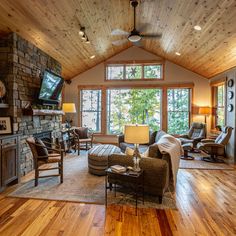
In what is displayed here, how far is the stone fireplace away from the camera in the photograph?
12.0ft

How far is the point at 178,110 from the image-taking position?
7.47 meters

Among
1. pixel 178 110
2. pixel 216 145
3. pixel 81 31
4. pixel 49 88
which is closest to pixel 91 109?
pixel 49 88

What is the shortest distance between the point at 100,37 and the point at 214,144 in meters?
4.32

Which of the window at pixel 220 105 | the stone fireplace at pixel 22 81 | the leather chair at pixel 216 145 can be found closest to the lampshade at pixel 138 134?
the stone fireplace at pixel 22 81

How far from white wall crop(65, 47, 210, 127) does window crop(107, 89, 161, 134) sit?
1.58ft

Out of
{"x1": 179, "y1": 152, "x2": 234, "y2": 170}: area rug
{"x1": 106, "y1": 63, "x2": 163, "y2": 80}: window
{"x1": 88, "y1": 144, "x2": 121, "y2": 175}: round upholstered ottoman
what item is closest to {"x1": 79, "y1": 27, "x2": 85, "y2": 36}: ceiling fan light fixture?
{"x1": 88, "y1": 144, "x2": 121, "y2": 175}: round upholstered ottoman

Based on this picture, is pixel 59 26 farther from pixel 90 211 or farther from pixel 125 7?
pixel 90 211

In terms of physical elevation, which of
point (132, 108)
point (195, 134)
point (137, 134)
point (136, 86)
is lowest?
point (195, 134)

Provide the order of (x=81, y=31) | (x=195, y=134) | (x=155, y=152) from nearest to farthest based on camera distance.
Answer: (x=155, y=152) < (x=81, y=31) < (x=195, y=134)

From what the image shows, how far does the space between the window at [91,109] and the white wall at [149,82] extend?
0.97 feet

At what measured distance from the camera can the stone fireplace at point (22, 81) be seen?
3.65 m

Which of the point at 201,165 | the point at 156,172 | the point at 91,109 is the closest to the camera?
the point at 156,172

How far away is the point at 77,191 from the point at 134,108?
4980mm

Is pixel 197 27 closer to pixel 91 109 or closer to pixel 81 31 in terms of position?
pixel 81 31
